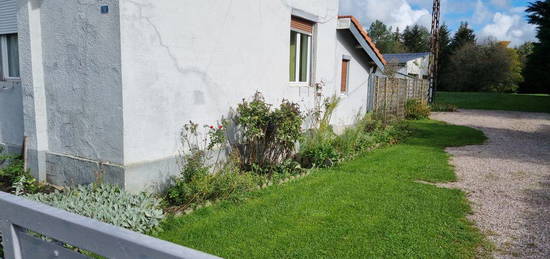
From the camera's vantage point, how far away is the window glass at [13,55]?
609 centimetres

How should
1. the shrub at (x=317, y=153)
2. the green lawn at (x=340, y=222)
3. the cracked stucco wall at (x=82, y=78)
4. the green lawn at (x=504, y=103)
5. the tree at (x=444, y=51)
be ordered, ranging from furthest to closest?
the tree at (x=444, y=51) < the green lawn at (x=504, y=103) < the shrub at (x=317, y=153) < the cracked stucco wall at (x=82, y=78) < the green lawn at (x=340, y=222)

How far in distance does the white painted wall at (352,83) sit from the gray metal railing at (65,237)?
955cm

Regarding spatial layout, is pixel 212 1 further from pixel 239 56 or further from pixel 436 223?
pixel 436 223

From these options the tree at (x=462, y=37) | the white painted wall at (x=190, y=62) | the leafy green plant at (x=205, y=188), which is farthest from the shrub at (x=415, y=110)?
the tree at (x=462, y=37)

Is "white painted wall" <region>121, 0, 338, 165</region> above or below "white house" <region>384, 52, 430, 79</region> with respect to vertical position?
below

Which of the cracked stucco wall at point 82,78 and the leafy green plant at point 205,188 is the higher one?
the cracked stucco wall at point 82,78

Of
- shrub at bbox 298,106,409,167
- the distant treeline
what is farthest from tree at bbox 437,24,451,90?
shrub at bbox 298,106,409,167

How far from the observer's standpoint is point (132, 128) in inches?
193

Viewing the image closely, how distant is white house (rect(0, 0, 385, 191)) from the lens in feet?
15.8

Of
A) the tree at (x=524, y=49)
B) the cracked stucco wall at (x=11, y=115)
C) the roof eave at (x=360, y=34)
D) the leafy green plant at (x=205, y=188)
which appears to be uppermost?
the tree at (x=524, y=49)

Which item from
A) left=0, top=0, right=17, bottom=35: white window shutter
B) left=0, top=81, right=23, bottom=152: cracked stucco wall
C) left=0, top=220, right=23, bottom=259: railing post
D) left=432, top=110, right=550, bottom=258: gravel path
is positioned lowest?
left=432, top=110, right=550, bottom=258: gravel path

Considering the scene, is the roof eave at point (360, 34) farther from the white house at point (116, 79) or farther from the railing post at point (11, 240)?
the railing post at point (11, 240)

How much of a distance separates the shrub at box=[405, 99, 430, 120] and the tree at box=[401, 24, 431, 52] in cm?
5685

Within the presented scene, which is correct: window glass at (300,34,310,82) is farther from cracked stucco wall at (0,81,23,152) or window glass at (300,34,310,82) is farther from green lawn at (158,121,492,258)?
cracked stucco wall at (0,81,23,152)
